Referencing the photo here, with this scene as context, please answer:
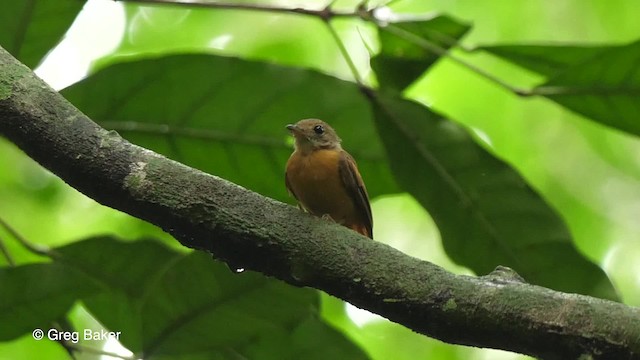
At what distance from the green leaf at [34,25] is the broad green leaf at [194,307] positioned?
0.72 metres

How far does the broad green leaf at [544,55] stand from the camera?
343 centimetres

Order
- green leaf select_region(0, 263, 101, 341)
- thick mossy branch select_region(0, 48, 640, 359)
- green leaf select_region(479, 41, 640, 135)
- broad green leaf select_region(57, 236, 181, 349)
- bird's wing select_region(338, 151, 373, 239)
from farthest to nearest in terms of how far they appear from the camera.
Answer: bird's wing select_region(338, 151, 373, 239) < green leaf select_region(479, 41, 640, 135) < broad green leaf select_region(57, 236, 181, 349) < green leaf select_region(0, 263, 101, 341) < thick mossy branch select_region(0, 48, 640, 359)

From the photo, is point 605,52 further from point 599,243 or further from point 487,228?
point 599,243

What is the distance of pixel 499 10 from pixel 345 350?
386 cm

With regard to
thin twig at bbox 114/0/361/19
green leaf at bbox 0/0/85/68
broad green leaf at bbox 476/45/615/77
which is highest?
green leaf at bbox 0/0/85/68

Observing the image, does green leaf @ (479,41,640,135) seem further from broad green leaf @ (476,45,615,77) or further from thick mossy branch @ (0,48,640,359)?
thick mossy branch @ (0,48,640,359)

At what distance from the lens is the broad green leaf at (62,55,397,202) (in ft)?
10.8

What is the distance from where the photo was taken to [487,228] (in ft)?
11.0

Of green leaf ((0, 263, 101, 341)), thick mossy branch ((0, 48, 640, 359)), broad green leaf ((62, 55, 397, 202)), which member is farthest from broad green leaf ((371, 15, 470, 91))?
thick mossy branch ((0, 48, 640, 359))

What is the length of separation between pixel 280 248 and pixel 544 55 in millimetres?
1885

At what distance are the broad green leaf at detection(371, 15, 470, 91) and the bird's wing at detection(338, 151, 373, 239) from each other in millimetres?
381

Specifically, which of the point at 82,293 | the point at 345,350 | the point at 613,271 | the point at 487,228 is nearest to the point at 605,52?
the point at 487,228

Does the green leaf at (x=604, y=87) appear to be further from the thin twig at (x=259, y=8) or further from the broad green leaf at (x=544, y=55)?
the thin twig at (x=259, y=8)

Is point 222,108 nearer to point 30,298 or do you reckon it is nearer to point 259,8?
point 259,8
